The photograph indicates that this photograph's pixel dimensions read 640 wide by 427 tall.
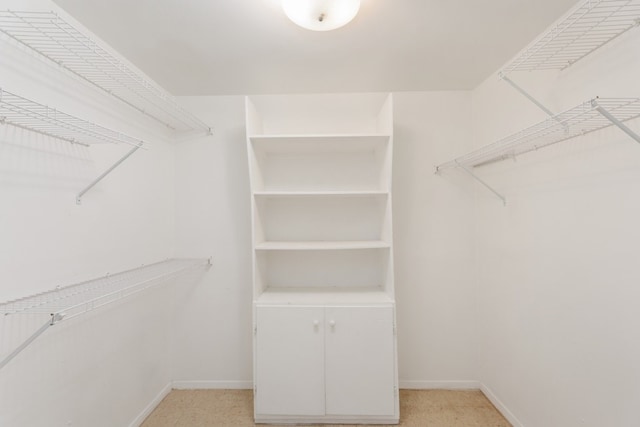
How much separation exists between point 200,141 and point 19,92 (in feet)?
3.92

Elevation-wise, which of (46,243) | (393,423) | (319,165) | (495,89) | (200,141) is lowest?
(393,423)

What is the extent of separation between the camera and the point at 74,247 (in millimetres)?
1396

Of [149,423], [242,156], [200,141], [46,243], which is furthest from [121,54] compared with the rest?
[149,423]

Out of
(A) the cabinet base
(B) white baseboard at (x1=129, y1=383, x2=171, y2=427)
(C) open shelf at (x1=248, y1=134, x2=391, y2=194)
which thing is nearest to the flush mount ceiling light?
(C) open shelf at (x1=248, y1=134, x2=391, y2=194)

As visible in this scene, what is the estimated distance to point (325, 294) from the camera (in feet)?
6.77

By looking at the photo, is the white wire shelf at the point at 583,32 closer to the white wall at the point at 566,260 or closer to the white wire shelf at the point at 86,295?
the white wall at the point at 566,260

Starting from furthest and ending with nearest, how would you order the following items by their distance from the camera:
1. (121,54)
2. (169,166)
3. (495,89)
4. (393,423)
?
(169,166), (495,89), (393,423), (121,54)

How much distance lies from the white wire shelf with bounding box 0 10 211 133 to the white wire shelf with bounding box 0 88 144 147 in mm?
275

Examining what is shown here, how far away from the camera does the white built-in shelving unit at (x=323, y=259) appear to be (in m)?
1.85

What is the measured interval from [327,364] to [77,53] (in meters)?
2.11

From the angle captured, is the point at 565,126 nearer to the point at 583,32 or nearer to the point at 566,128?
the point at 566,128

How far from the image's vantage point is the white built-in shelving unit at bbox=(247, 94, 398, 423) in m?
1.85

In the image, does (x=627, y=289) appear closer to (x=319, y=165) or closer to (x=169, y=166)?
(x=319, y=165)

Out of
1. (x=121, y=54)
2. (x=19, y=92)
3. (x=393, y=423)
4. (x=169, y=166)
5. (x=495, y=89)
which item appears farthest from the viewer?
(x=169, y=166)
